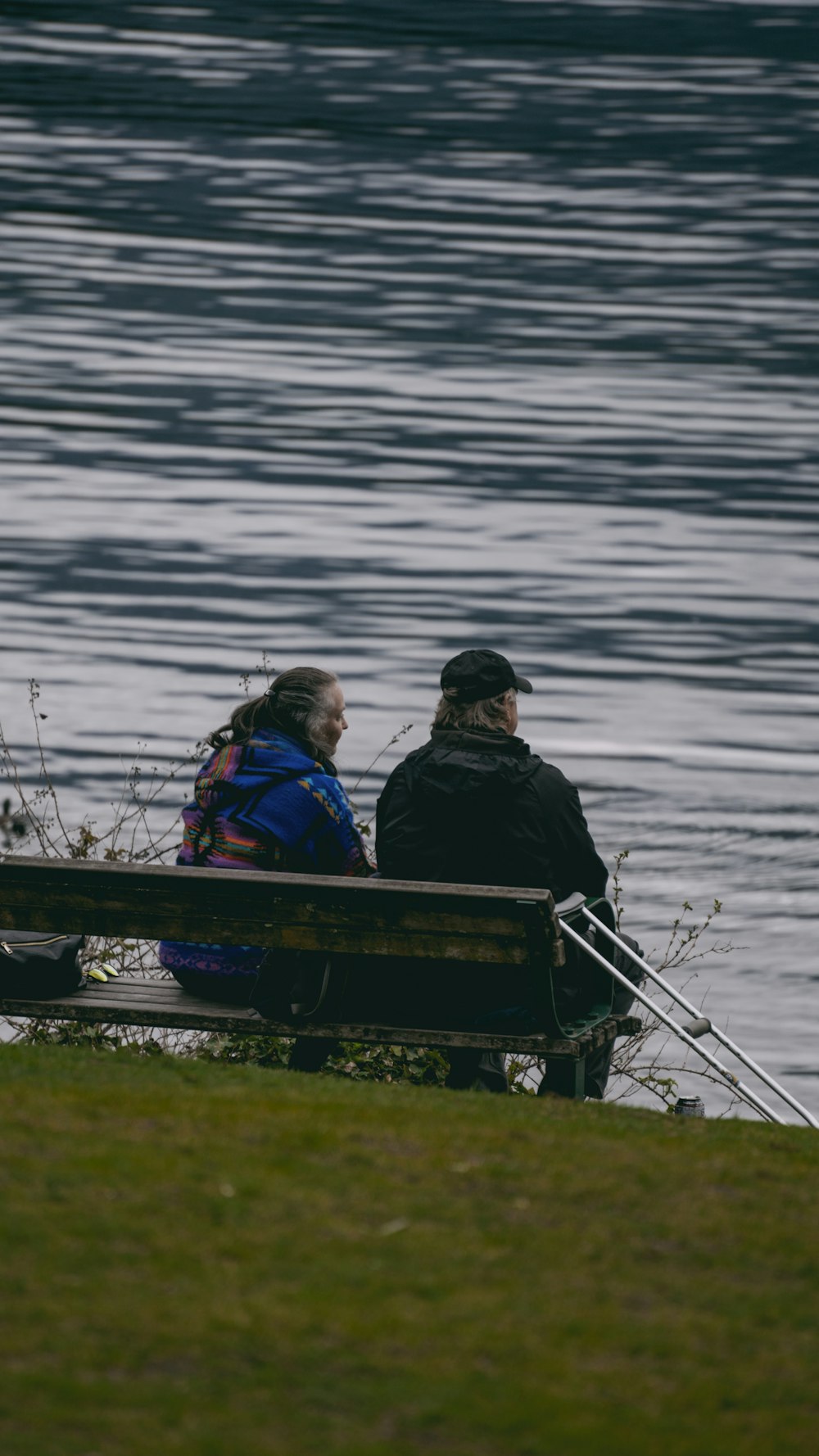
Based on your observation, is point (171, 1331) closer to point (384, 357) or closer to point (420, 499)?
point (420, 499)

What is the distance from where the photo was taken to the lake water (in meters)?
14.0

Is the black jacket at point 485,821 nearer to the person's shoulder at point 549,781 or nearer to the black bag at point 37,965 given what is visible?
the person's shoulder at point 549,781

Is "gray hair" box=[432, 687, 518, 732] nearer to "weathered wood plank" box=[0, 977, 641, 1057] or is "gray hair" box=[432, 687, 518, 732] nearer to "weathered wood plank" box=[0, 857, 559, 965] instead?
"weathered wood plank" box=[0, 857, 559, 965]

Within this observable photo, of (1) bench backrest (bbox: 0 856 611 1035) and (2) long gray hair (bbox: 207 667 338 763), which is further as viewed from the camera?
(2) long gray hair (bbox: 207 667 338 763)

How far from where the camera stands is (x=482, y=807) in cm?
539

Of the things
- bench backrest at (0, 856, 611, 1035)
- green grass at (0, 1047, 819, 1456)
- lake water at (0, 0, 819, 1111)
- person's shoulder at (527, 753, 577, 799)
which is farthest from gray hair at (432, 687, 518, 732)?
lake water at (0, 0, 819, 1111)

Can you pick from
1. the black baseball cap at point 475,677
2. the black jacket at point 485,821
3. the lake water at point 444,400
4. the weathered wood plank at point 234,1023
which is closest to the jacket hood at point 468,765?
the black jacket at point 485,821

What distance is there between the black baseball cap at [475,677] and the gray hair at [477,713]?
0.01 m

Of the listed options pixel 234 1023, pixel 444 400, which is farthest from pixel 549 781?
pixel 444 400

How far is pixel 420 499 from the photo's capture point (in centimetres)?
2191

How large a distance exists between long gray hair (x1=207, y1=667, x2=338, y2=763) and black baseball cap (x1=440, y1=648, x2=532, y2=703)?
1.11ft

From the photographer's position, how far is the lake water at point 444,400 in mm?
13984

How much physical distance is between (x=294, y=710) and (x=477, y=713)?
505 millimetres

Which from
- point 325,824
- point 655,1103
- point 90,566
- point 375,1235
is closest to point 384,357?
point 90,566
